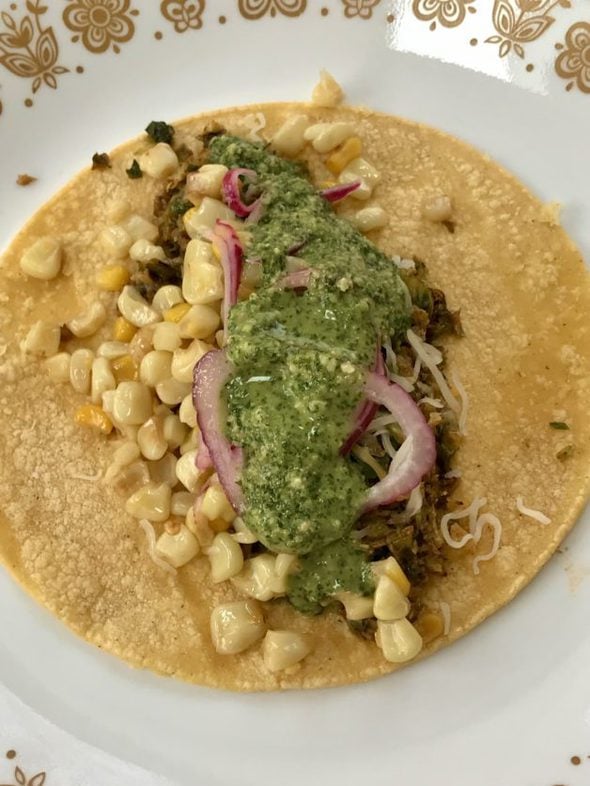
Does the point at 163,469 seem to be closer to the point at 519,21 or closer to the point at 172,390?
the point at 172,390

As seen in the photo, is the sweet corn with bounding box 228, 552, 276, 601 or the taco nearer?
the taco

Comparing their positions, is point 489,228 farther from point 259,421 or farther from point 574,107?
point 259,421

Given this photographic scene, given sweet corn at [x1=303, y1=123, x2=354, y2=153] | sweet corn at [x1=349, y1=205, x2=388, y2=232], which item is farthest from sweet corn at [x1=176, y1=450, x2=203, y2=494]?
sweet corn at [x1=303, y1=123, x2=354, y2=153]

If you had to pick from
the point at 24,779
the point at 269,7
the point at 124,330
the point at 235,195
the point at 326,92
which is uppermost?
the point at 269,7

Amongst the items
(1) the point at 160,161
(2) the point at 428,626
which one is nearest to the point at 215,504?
(2) the point at 428,626

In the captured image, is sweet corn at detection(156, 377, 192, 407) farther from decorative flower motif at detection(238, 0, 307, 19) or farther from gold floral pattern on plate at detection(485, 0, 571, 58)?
gold floral pattern on plate at detection(485, 0, 571, 58)

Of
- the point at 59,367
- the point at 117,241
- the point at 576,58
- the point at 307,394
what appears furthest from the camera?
the point at 576,58

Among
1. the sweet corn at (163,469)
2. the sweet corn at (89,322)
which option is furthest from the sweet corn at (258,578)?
the sweet corn at (89,322)
